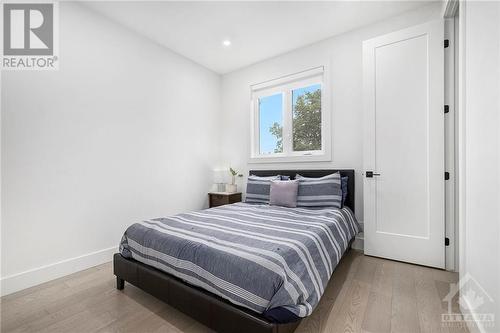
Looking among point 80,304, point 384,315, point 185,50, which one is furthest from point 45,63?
point 384,315

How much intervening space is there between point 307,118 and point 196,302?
2.82 meters

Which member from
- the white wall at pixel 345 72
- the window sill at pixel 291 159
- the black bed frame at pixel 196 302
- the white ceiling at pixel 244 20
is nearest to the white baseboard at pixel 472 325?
the black bed frame at pixel 196 302

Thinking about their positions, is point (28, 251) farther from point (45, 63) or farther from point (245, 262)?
point (245, 262)

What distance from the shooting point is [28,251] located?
2.04 m

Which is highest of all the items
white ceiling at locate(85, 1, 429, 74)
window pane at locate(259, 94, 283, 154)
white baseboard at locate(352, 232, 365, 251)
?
white ceiling at locate(85, 1, 429, 74)

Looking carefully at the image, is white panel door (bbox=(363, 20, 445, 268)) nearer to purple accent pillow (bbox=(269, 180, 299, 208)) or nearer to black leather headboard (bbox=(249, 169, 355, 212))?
black leather headboard (bbox=(249, 169, 355, 212))

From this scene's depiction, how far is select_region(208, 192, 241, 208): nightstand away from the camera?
Answer: 12.1ft

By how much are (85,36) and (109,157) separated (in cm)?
132

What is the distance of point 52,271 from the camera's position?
7.08 feet

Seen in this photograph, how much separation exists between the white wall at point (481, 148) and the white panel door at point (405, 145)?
754mm

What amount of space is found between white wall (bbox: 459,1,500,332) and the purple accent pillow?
151 centimetres

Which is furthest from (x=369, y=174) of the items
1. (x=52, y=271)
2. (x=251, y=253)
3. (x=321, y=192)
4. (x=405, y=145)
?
(x=52, y=271)

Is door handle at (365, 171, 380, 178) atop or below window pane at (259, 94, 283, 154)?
below

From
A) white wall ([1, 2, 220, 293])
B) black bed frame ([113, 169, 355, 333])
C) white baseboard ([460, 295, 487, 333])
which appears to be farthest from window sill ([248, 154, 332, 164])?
black bed frame ([113, 169, 355, 333])
